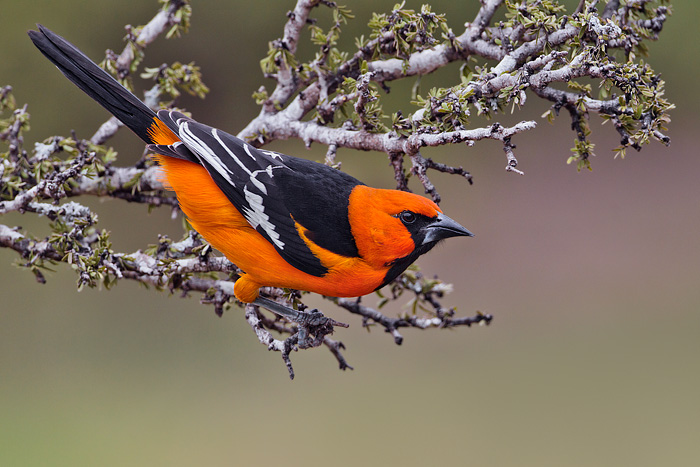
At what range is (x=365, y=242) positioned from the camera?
2172 millimetres

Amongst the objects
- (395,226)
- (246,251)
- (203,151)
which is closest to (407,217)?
(395,226)

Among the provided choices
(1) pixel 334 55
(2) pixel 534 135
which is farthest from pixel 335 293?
(2) pixel 534 135

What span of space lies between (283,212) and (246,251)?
0.57 ft

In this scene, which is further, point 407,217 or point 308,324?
point 308,324

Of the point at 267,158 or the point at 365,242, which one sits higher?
the point at 267,158

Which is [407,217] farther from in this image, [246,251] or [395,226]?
[246,251]

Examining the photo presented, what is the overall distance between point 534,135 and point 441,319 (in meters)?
5.62

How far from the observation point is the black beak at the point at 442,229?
2.12m

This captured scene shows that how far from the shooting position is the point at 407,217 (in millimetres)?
2156

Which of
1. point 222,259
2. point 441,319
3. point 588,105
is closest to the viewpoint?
point 588,105

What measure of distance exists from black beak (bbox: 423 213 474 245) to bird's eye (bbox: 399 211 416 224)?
0.16 feet

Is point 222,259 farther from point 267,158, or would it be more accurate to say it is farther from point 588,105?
point 588,105

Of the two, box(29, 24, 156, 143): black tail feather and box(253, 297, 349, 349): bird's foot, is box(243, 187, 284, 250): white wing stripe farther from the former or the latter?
box(29, 24, 156, 143): black tail feather

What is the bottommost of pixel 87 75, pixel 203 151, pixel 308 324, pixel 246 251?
pixel 308 324
